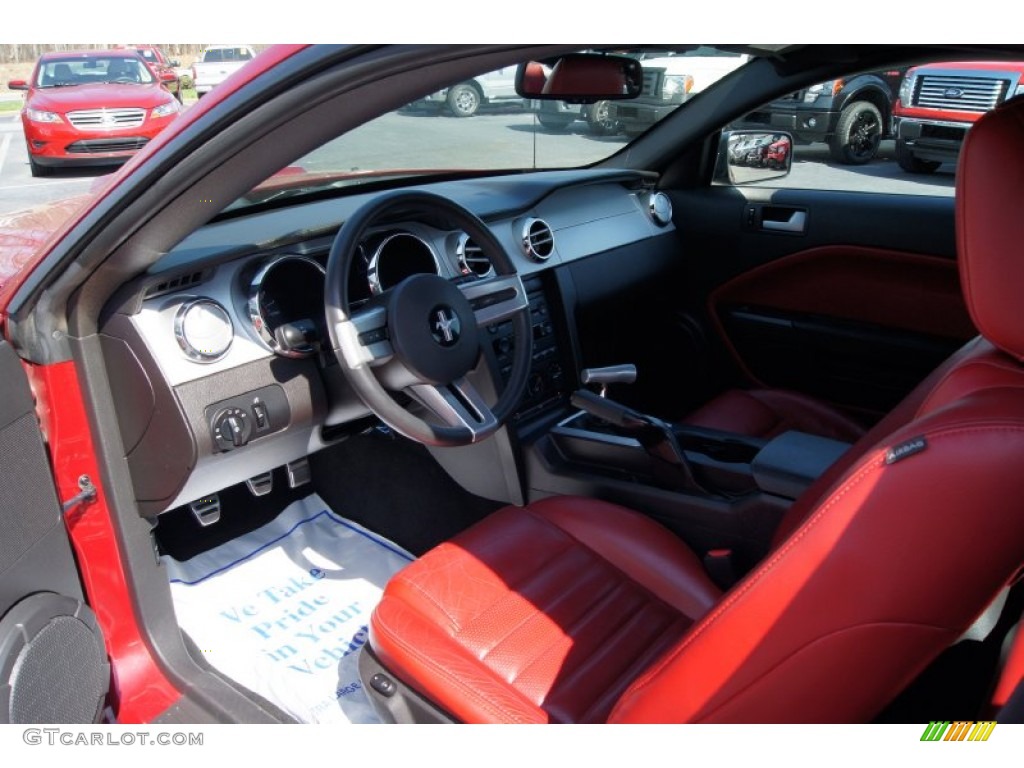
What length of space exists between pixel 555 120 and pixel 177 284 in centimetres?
167

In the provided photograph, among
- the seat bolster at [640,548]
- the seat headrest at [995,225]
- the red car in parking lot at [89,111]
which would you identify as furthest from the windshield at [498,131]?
the red car in parking lot at [89,111]

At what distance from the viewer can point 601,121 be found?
126 inches

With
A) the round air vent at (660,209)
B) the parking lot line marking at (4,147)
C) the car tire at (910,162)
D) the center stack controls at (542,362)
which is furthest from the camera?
the parking lot line marking at (4,147)

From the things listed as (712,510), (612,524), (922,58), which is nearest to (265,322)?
(612,524)

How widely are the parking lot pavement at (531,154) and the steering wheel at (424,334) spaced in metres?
0.49

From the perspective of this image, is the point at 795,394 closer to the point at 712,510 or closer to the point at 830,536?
the point at 712,510

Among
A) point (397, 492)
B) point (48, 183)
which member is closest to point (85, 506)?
point (397, 492)

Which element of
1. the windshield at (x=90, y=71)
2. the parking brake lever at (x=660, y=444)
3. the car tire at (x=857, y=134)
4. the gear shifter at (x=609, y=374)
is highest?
the windshield at (x=90, y=71)

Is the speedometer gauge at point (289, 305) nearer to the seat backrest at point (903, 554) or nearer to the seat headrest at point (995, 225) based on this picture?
the seat backrest at point (903, 554)

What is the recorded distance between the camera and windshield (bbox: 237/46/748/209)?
2430 millimetres

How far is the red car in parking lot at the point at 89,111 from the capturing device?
8.73 meters

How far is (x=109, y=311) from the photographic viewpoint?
71.5 inches

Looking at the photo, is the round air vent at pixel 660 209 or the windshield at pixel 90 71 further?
the windshield at pixel 90 71

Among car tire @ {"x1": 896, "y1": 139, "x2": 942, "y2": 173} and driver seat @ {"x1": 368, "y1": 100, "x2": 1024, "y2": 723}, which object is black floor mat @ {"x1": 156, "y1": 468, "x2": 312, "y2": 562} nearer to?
driver seat @ {"x1": 368, "y1": 100, "x2": 1024, "y2": 723}
